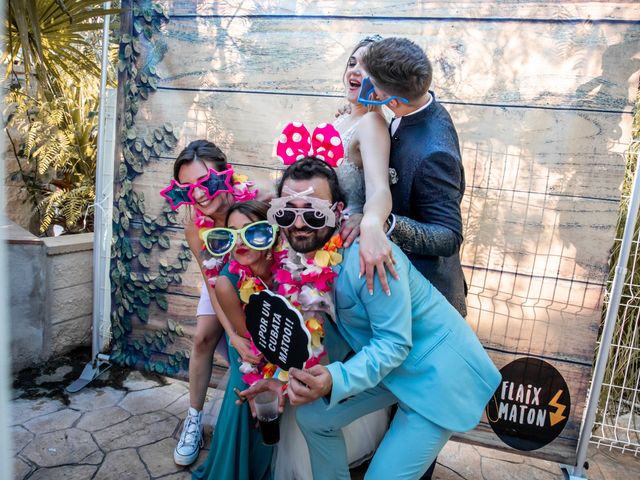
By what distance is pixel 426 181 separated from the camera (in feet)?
6.02

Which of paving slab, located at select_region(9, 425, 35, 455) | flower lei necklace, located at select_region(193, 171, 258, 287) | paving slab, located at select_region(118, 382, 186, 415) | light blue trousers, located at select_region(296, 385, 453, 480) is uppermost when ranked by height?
flower lei necklace, located at select_region(193, 171, 258, 287)

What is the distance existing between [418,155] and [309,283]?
2.05 feet

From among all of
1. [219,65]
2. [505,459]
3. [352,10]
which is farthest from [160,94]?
[505,459]

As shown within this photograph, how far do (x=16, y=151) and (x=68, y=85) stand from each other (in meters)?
0.81

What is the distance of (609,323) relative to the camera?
2404 millimetres

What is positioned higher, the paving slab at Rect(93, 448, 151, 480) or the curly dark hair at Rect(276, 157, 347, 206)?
the curly dark hair at Rect(276, 157, 347, 206)

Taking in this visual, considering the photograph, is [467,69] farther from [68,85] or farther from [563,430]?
[68,85]

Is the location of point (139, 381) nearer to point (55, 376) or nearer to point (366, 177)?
point (55, 376)

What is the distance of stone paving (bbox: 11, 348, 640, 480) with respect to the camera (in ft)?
7.93

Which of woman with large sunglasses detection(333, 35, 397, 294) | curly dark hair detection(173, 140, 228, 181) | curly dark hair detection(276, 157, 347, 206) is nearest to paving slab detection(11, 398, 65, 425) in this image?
curly dark hair detection(173, 140, 228, 181)

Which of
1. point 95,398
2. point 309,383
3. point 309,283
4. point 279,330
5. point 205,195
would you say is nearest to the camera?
point 309,383

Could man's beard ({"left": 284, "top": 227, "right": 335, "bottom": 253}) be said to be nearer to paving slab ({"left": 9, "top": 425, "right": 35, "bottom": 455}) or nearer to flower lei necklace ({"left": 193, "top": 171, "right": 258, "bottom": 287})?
flower lei necklace ({"left": 193, "top": 171, "right": 258, "bottom": 287})

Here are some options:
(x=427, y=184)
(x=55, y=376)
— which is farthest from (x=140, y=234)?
(x=427, y=184)

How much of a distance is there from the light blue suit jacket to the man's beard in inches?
3.5
